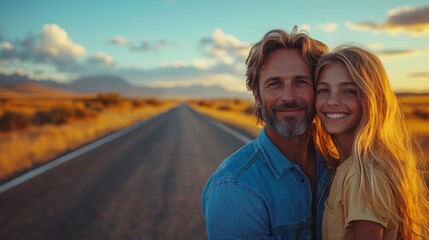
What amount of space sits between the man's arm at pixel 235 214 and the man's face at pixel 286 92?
595 mm

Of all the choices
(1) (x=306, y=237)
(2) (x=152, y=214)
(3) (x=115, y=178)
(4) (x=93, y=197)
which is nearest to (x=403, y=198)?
(1) (x=306, y=237)

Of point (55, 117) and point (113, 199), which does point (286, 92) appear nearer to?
point (113, 199)

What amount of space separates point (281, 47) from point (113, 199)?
194 inches

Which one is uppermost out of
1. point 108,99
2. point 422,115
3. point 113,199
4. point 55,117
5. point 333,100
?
point 333,100

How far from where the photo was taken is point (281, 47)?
103 inches

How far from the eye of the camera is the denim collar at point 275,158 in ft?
7.80

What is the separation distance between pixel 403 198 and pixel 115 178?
6.97 meters

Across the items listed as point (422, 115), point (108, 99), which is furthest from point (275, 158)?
point (108, 99)

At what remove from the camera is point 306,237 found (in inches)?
96.3

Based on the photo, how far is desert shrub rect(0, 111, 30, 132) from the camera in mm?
21603

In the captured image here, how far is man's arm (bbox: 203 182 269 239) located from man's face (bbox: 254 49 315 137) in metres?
0.59

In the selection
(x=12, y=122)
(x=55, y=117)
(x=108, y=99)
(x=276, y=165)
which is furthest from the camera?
(x=108, y=99)

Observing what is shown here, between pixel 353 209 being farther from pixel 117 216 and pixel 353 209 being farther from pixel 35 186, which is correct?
pixel 35 186

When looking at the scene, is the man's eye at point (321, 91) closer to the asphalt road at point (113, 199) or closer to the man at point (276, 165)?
the man at point (276, 165)
